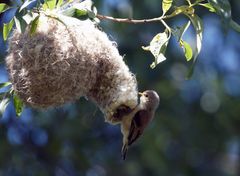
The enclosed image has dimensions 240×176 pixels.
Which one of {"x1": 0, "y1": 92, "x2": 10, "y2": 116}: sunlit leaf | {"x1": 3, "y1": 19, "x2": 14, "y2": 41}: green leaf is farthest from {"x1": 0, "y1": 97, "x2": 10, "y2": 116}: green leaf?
{"x1": 3, "y1": 19, "x2": 14, "y2": 41}: green leaf

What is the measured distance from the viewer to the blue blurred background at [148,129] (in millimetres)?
6711

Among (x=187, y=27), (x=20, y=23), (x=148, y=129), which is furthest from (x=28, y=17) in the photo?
(x=148, y=129)

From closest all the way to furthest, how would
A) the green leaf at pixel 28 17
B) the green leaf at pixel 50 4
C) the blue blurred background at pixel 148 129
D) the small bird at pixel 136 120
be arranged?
the green leaf at pixel 28 17, the green leaf at pixel 50 4, the small bird at pixel 136 120, the blue blurred background at pixel 148 129

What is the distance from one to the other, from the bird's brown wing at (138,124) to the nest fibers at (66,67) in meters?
0.09

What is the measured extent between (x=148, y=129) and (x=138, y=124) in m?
3.42

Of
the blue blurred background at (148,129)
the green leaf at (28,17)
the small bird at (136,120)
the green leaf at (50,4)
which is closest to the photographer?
the green leaf at (28,17)

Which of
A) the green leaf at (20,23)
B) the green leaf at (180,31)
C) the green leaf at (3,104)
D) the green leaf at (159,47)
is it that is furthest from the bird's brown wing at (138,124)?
the green leaf at (20,23)

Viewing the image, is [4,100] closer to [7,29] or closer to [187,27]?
[7,29]

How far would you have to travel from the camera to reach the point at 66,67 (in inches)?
115

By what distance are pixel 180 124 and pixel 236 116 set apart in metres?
0.68

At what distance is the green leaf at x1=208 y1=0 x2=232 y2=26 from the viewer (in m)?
2.90

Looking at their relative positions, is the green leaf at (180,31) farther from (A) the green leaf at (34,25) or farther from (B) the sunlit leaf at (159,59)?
(A) the green leaf at (34,25)

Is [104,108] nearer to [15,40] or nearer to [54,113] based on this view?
[15,40]

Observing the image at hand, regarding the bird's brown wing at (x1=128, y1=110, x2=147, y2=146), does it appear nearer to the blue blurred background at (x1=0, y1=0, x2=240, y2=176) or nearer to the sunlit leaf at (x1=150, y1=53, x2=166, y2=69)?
the sunlit leaf at (x1=150, y1=53, x2=166, y2=69)
